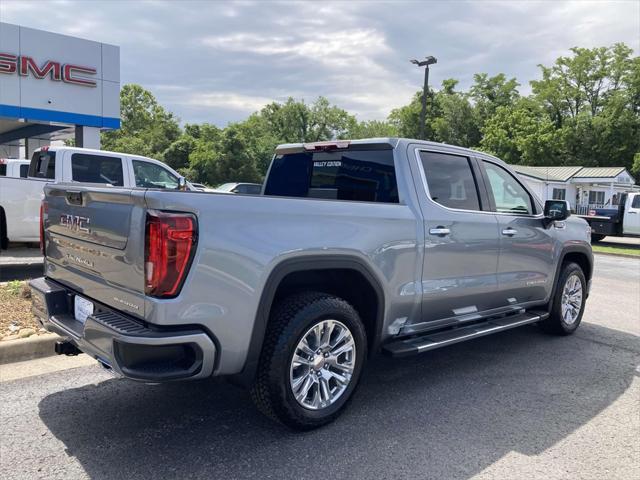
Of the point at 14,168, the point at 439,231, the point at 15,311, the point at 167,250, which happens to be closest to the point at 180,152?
the point at 14,168

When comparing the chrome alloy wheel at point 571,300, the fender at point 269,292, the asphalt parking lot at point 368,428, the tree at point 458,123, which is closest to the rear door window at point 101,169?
the asphalt parking lot at point 368,428

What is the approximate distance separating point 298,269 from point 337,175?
159cm

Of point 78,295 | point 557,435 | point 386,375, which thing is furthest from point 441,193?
point 78,295

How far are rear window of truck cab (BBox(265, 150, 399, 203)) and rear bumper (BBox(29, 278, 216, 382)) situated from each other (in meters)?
1.99

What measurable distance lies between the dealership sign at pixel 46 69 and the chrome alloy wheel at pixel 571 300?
1897cm

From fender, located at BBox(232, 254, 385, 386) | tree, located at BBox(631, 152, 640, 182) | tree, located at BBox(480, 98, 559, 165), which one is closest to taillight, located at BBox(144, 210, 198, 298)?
fender, located at BBox(232, 254, 385, 386)

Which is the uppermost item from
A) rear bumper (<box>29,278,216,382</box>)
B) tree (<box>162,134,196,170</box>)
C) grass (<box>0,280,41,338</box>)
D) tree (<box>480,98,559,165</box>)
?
tree (<box>480,98,559,165</box>)

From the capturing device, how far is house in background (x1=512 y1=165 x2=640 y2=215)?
36438mm

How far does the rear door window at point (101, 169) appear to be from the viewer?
8648 millimetres

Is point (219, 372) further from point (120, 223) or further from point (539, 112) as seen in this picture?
point (539, 112)

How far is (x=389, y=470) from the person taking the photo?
301 cm

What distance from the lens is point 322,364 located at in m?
3.45

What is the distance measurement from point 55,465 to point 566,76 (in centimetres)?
6467

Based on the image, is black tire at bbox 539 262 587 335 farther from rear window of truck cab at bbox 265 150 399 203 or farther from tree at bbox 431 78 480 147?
tree at bbox 431 78 480 147
